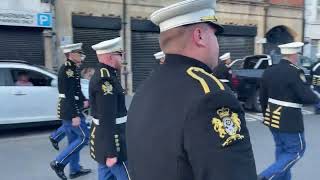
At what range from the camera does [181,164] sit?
63.8 inches

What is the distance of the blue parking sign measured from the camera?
14.9 metres

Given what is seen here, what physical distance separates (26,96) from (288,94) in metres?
5.77

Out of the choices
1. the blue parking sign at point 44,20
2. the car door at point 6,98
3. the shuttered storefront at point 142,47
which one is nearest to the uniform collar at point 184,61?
the car door at point 6,98

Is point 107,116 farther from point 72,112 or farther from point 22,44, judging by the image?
point 22,44

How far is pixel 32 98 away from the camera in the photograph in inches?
363

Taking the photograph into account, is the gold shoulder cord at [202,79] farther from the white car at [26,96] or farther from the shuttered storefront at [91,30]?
the shuttered storefront at [91,30]

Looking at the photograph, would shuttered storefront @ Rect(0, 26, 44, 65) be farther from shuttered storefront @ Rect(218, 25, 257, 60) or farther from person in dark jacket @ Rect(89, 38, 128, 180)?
person in dark jacket @ Rect(89, 38, 128, 180)

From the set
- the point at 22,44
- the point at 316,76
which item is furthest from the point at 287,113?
the point at 22,44

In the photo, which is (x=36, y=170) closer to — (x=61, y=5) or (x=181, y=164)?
(x=181, y=164)

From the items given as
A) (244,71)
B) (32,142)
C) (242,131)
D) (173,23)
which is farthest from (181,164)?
(244,71)

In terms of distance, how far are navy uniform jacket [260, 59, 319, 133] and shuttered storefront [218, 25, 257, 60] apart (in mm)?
14861

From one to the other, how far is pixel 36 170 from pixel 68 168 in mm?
446

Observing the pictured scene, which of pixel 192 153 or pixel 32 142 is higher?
pixel 192 153

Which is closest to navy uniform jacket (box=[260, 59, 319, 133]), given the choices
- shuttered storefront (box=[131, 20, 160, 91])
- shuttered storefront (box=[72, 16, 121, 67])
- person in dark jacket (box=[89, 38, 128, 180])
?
person in dark jacket (box=[89, 38, 128, 180])
